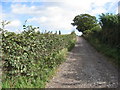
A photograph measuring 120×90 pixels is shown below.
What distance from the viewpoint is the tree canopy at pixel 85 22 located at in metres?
55.2

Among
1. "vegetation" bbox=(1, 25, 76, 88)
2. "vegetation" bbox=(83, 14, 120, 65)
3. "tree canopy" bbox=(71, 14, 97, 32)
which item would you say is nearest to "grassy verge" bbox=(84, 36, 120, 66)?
"vegetation" bbox=(83, 14, 120, 65)

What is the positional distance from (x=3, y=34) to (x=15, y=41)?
513mm

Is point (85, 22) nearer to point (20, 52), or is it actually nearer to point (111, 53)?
point (111, 53)

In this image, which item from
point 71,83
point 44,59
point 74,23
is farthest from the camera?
point 74,23

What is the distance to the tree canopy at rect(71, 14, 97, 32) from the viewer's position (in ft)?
181

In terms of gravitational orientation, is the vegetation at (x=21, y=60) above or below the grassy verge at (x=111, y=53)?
above

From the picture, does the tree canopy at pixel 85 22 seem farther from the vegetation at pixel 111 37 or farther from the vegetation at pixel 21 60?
the vegetation at pixel 21 60

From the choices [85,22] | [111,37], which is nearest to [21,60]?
[111,37]

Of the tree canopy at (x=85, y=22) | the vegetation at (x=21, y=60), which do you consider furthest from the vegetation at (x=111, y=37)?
the tree canopy at (x=85, y=22)

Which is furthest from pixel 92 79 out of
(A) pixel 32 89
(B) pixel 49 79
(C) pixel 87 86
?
(A) pixel 32 89

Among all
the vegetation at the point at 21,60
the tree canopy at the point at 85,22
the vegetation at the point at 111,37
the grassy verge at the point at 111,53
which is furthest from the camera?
the tree canopy at the point at 85,22

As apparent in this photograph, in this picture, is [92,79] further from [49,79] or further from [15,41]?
[15,41]

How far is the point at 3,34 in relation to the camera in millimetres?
4395

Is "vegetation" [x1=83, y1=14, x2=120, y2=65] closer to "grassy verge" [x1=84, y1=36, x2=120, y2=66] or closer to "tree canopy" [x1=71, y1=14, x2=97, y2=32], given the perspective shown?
"grassy verge" [x1=84, y1=36, x2=120, y2=66]
